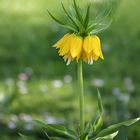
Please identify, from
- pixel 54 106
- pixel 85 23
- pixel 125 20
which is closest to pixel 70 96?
pixel 54 106

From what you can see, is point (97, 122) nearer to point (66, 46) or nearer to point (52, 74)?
point (66, 46)

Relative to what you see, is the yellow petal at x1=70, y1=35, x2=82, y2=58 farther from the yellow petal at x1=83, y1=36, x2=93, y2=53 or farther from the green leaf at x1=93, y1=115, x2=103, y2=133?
the green leaf at x1=93, y1=115, x2=103, y2=133

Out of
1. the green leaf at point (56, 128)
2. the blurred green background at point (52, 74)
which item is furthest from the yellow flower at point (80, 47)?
the blurred green background at point (52, 74)

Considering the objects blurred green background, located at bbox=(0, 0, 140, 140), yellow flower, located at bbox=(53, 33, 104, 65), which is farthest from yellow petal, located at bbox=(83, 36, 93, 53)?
blurred green background, located at bbox=(0, 0, 140, 140)

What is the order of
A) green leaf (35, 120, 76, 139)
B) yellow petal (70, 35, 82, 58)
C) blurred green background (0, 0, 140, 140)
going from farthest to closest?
blurred green background (0, 0, 140, 140), green leaf (35, 120, 76, 139), yellow petal (70, 35, 82, 58)

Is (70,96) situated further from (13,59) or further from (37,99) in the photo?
(13,59)

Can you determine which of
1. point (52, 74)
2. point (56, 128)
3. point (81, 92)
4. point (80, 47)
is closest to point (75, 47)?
point (80, 47)
